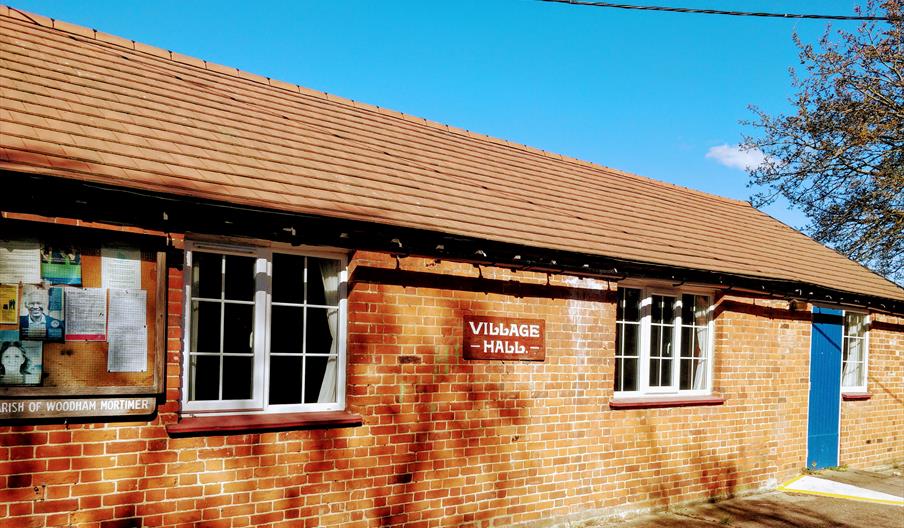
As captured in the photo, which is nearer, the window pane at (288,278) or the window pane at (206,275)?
the window pane at (206,275)

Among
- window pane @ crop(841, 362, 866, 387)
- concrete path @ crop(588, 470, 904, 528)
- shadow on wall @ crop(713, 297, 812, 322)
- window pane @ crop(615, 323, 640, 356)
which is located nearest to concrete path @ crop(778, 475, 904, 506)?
concrete path @ crop(588, 470, 904, 528)

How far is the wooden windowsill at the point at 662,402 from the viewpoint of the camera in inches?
316

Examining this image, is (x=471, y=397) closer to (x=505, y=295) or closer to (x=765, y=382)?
(x=505, y=295)

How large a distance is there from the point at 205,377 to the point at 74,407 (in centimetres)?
106

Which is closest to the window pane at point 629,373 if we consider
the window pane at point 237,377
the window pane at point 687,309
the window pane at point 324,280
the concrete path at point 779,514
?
the window pane at point 687,309

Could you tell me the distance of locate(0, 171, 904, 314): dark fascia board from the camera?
469 centimetres

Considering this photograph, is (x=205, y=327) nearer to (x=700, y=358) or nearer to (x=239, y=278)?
(x=239, y=278)

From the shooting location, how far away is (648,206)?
1089 cm

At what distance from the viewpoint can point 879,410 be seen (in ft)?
40.7

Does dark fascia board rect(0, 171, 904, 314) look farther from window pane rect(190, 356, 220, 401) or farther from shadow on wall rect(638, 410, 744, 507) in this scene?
shadow on wall rect(638, 410, 744, 507)

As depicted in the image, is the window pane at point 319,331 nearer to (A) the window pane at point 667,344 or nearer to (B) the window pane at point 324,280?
(B) the window pane at point 324,280

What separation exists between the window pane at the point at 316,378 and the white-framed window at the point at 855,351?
967 centimetres

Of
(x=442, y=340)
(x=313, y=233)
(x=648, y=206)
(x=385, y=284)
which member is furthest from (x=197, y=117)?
(x=648, y=206)

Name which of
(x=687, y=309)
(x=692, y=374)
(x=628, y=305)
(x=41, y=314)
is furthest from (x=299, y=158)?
(x=692, y=374)
